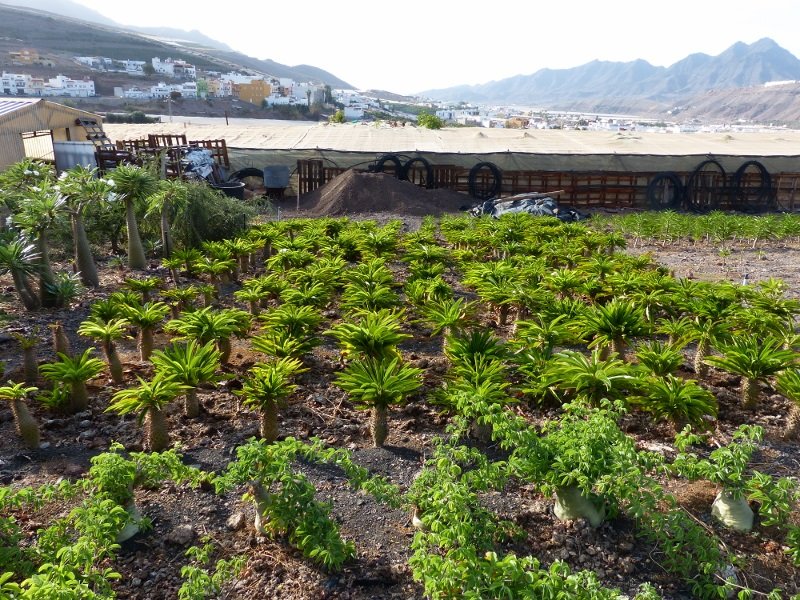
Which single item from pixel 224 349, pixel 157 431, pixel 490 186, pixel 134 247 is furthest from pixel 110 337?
pixel 490 186

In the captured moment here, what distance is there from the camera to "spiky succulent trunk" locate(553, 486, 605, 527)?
413 cm

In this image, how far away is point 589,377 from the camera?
5.22 meters

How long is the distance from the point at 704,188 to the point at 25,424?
83.6ft

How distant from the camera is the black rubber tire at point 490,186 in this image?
23375 mm

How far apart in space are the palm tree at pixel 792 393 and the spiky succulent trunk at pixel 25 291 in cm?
987

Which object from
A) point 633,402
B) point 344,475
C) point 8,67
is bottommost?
point 344,475

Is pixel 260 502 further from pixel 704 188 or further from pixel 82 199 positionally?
pixel 704 188

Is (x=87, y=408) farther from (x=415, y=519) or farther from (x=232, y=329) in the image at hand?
(x=415, y=519)

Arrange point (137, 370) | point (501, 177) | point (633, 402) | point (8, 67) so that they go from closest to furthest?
point (633, 402) < point (137, 370) < point (501, 177) < point (8, 67)

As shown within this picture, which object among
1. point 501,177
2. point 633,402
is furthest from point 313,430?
point 501,177

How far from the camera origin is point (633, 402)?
17.7 ft

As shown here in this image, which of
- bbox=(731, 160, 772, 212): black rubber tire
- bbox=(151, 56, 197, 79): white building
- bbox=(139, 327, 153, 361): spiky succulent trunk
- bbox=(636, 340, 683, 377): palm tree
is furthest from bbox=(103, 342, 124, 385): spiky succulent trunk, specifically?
bbox=(151, 56, 197, 79): white building

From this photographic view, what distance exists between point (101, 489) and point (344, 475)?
1.93m

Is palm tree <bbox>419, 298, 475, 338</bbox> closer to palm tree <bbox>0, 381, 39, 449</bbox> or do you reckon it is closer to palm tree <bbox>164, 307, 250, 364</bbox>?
palm tree <bbox>164, 307, 250, 364</bbox>
